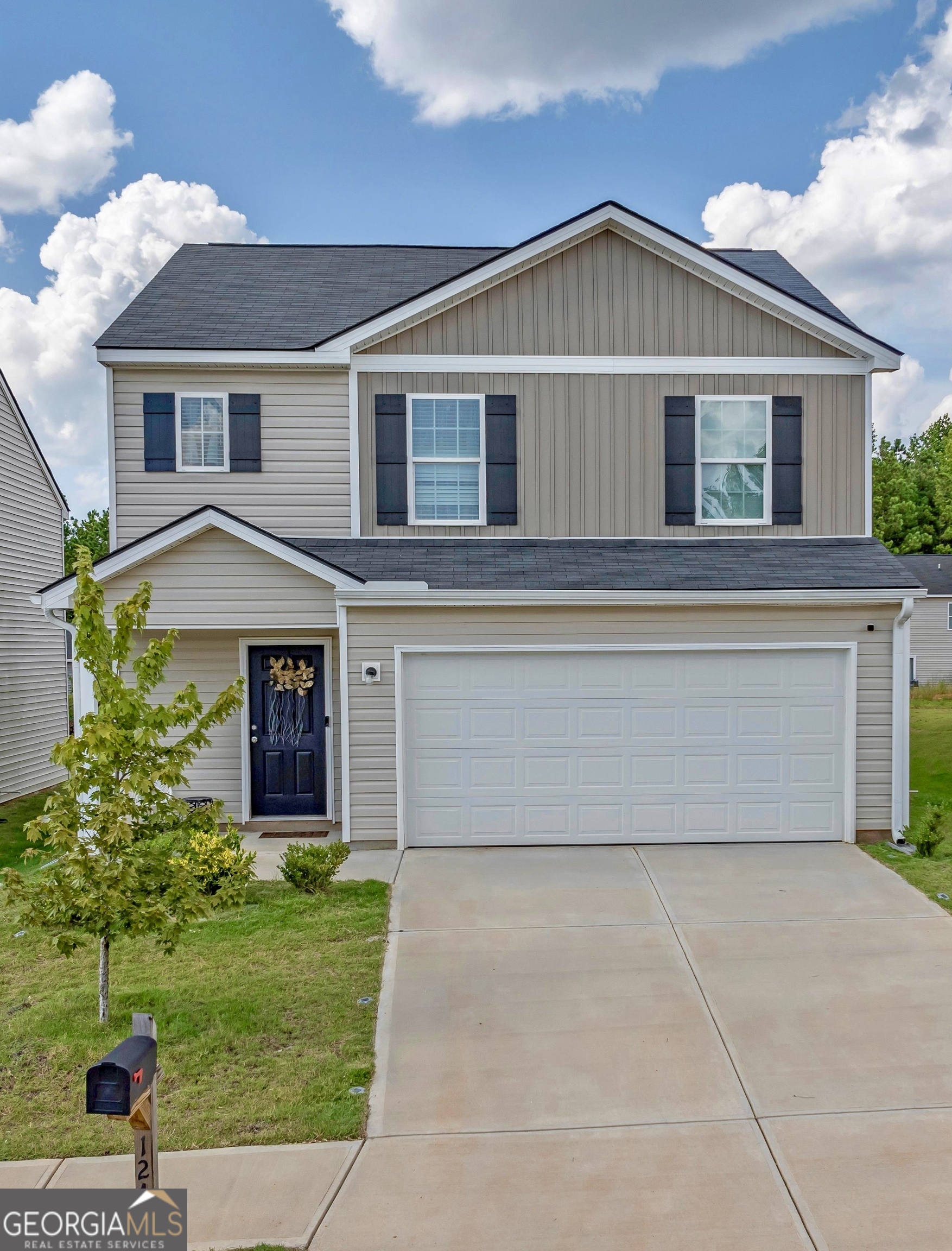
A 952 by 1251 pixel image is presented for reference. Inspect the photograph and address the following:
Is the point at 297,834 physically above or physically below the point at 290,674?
below

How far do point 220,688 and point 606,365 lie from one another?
20.4ft

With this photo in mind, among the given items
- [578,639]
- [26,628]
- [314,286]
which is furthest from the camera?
[26,628]

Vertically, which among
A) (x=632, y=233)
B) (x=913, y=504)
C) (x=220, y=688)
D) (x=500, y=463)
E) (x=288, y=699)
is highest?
(x=632, y=233)

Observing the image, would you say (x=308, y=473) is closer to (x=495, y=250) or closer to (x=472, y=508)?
(x=472, y=508)

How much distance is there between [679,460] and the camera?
10023 millimetres

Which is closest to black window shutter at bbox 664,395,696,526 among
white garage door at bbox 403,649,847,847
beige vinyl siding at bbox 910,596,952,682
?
white garage door at bbox 403,649,847,847

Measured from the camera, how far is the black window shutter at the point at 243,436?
1004cm

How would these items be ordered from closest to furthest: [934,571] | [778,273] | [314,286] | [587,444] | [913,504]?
[587,444] < [314,286] < [778,273] < [934,571] < [913,504]

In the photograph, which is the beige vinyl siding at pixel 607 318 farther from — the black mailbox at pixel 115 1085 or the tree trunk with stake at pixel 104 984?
the black mailbox at pixel 115 1085

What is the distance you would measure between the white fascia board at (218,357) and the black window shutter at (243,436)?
487mm

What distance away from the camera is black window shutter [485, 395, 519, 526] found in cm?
993

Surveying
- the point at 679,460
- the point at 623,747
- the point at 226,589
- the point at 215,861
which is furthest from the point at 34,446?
the point at 623,747

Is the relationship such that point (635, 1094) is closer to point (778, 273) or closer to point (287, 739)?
point (287, 739)

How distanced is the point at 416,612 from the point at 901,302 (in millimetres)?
26056
